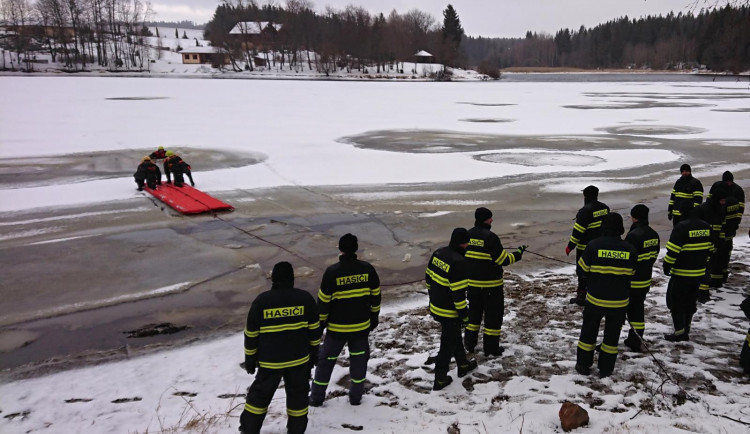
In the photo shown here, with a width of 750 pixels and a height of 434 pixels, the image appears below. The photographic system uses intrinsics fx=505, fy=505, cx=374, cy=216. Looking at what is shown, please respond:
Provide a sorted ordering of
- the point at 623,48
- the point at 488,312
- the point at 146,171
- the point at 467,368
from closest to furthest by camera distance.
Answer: the point at 467,368 → the point at 488,312 → the point at 146,171 → the point at 623,48

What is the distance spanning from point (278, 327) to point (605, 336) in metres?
3.37

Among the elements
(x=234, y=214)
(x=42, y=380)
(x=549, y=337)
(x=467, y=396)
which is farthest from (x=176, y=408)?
(x=234, y=214)

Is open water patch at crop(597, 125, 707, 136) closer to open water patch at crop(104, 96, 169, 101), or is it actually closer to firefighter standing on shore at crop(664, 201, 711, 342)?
firefighter standing on shore at crop(664, 201, 711, 342)

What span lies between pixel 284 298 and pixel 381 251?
6048mm

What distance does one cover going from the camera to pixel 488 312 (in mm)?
5785

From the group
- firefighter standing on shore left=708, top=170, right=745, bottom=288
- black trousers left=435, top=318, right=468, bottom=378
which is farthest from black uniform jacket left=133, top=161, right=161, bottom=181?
firefighter standing on shore left=708, top=170, right=745, bottom=288

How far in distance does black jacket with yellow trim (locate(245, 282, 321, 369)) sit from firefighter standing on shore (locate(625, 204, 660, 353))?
3684mm

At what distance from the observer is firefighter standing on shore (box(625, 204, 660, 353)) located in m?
5.52

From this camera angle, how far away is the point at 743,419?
4.36m

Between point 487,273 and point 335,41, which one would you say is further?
point 335,41

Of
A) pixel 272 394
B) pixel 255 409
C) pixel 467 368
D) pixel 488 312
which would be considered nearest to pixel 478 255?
pixel 488 312

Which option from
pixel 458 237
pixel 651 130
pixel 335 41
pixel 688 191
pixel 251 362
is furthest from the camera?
pixel 335 41

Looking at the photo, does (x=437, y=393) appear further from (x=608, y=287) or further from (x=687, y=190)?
(x=687, y=190)

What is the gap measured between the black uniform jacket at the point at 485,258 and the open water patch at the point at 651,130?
76.8 feet
